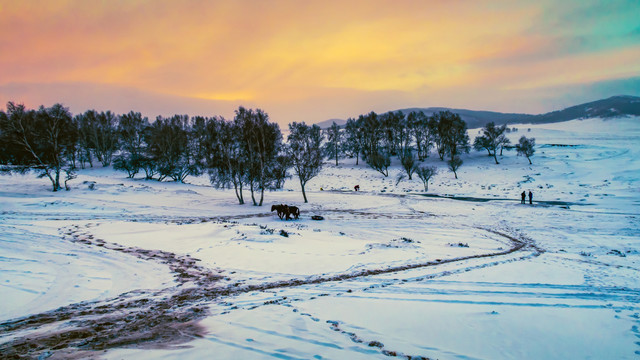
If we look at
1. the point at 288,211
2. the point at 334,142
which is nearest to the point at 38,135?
the point at 288,211

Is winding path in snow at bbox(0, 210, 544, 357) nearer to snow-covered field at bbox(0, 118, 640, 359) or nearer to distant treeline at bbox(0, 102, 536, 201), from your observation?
snow-covered field at bbox(0, 118, 640, 359)

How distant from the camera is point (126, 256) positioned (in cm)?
1073

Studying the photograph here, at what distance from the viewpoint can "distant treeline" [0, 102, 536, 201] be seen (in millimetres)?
29375

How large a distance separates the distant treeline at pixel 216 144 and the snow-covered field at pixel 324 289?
1052cm

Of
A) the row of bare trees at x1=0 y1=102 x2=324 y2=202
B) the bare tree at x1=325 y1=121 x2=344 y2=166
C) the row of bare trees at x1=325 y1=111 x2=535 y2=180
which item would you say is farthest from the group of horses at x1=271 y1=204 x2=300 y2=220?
the bare tree at x1=325 y1=121 x2=344 y2=166

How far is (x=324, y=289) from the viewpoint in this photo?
7.86m

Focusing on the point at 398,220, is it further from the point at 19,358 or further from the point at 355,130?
the point at 355,130

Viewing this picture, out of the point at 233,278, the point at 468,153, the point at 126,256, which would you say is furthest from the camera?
the point at 468,153

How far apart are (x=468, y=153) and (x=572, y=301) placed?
72846 mm

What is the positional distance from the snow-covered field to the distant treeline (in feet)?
34.5

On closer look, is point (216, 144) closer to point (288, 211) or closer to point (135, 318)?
point (288, 211)

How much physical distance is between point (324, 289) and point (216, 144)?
25327mm

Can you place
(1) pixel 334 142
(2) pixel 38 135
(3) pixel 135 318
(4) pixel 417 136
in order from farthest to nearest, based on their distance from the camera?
1. (1) pixel 334 142
2. (4) pixel 417 136
3. (2) pixel 38 135
4. (3) pixel 135 318

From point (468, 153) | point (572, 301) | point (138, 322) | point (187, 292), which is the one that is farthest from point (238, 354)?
point (468, 153)
